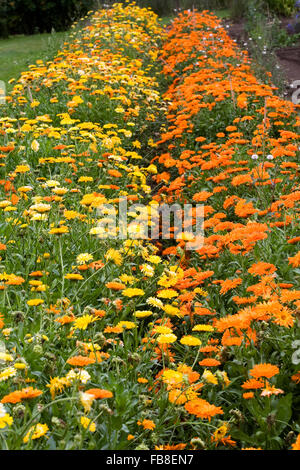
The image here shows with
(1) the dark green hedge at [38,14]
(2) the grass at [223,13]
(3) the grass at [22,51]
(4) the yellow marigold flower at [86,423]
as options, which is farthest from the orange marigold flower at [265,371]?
(1) the dark green hedge at [38,14]

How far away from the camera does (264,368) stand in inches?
75.7

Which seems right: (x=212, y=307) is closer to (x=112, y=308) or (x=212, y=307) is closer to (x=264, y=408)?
(x=112, y=308)

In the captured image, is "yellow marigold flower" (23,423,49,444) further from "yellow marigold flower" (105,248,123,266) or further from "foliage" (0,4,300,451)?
"yellow marigold flower" (105,248,123,266)

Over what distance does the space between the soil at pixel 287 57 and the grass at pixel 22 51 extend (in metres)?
4.50

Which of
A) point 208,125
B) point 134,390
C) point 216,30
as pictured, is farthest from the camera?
point 216,30

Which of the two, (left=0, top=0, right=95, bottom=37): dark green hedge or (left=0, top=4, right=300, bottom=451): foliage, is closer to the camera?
(left=0, top=4, right=300, bottom=451): foliage

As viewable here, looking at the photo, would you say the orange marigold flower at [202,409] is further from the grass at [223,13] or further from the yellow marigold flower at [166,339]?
the grass at [223,13]

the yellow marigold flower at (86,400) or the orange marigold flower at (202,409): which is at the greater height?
the yellow marigold flower at (86,400)

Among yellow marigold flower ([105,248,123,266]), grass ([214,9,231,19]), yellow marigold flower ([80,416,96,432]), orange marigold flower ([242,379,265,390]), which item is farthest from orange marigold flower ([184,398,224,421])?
grass ([214,9,231,19])

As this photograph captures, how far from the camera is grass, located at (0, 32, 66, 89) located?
11.4 meters

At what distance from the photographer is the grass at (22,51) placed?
37.4 feet

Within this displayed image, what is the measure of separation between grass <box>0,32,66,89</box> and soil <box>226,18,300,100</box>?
4.50 metres
